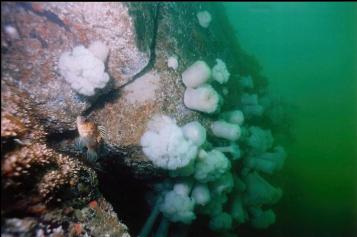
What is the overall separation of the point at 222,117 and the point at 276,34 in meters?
55.1

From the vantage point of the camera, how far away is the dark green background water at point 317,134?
7.47 metres

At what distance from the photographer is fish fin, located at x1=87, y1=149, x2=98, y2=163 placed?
3.07 metres

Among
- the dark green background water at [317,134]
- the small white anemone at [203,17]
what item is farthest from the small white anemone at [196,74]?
the dark green background water at [317,134]

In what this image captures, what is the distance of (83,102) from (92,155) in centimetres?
64

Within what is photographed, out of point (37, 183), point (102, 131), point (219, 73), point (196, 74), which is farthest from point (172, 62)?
point (37, 183)

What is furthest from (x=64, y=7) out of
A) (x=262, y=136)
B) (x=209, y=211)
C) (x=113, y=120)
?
(x=262, y=136)

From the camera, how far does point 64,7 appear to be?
2.35 meters

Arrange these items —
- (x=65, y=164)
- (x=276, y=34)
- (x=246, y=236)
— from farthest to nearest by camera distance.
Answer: (x=276, y=34), (x=246, y=236), (x=65, y=164)

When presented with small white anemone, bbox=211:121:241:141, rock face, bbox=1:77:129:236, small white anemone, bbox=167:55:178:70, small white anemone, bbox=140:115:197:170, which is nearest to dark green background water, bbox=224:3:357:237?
small white anemone, bbox=211:121:241:141

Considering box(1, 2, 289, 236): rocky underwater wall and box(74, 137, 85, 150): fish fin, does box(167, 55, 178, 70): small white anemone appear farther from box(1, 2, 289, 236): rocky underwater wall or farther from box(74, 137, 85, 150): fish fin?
box(74, 137, 85, 150): fish fin

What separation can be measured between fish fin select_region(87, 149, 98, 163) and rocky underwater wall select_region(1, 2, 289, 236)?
0.06 m

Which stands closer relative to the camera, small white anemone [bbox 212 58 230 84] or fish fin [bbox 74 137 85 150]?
fish fin [bbox 74 137 85 150]

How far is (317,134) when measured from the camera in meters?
14.4

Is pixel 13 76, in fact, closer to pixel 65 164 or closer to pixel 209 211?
pixel 65 164
